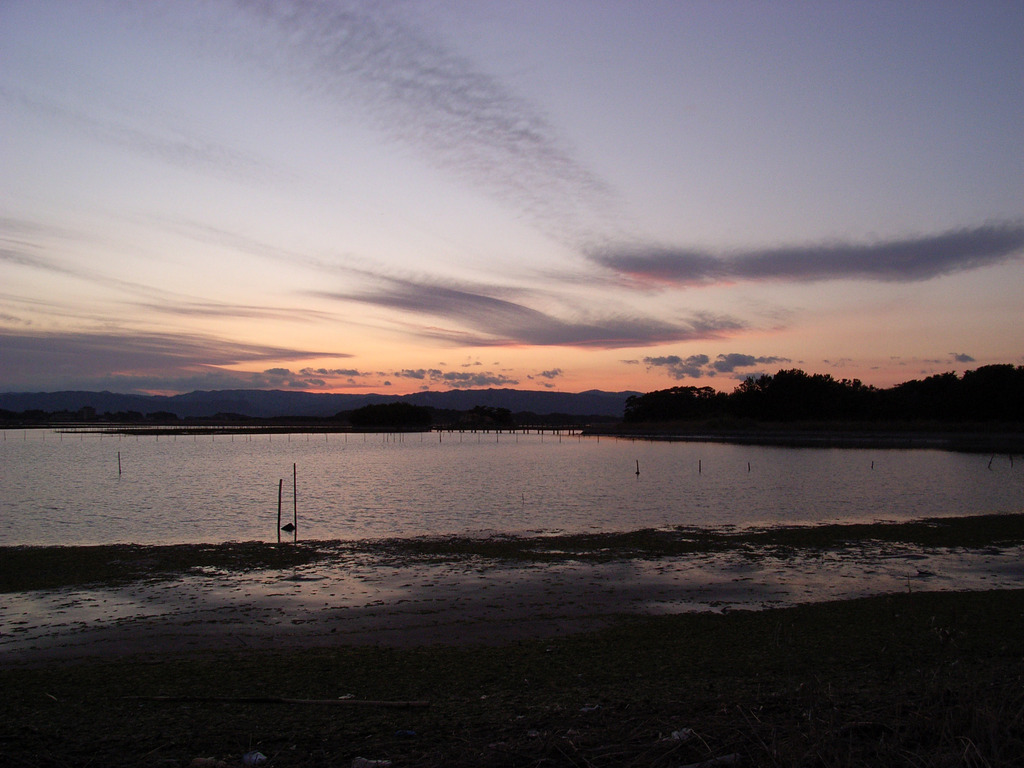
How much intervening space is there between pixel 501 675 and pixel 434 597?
5.74 meters

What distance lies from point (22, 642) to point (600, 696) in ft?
32.5

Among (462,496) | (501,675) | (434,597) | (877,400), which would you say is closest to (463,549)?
(434,597)

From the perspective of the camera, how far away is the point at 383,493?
39.1 meters

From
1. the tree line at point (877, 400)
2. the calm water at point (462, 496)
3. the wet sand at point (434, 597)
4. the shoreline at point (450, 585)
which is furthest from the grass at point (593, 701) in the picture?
the tree line at point (877, 400)

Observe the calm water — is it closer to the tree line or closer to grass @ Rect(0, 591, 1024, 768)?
grass @ Rect(0, 591, 1024, 768)

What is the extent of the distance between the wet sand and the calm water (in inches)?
295

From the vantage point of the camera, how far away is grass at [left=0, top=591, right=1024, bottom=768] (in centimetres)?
547

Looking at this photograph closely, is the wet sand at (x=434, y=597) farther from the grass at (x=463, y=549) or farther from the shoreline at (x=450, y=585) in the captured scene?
the grass at (x=463, y=549)

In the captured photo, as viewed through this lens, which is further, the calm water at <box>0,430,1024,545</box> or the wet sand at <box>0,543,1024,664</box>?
the calm water at <box>0,430,1024,545</box>

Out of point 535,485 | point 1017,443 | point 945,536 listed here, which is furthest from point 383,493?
point 1017,443

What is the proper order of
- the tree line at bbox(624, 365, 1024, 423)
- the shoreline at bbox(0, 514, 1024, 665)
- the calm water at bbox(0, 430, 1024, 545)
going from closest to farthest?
the shoreline at bbox(0, 514, 1024, 665)
the calm water at bbox(0, 430, 1024, 545)
the tree line at bbox(624, 365, 1024, 423)

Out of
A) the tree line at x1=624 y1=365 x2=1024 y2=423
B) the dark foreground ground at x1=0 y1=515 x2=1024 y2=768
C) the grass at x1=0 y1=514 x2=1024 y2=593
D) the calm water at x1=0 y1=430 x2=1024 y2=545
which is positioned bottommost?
the calm water at x1=0 y1=430 x2=1024 y2=545

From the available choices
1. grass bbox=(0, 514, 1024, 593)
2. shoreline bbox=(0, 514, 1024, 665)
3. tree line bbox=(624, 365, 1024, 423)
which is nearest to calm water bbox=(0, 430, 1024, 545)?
grass bbox=(0, 514, 1024, 593)

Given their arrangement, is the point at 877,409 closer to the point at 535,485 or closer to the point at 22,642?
the point at 535,485
